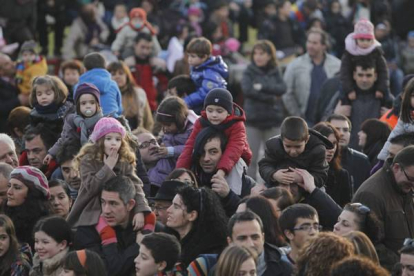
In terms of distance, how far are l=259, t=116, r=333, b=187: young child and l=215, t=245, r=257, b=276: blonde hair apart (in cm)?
204

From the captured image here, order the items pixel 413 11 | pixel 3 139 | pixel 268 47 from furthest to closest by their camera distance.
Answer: pixel 413 11
pixel 268 47
pixel 3 139

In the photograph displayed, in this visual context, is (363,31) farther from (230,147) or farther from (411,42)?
(411,42)

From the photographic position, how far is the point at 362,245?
929 centimetres

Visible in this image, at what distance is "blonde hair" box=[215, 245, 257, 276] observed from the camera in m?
Result: 8.97

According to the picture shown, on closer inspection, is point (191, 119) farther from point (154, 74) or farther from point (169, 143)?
point (154, 74)

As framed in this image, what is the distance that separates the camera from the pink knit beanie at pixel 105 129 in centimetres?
1105

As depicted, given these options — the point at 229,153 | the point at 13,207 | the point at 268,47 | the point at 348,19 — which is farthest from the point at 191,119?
the point at 348,19

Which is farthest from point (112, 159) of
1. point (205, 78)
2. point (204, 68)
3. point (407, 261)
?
point (204, 68)

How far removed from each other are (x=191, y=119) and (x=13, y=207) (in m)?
2.32

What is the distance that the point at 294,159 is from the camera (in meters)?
11.1

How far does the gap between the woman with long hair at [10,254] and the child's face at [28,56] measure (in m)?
7.08

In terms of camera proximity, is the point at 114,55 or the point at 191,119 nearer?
the point at 191,119

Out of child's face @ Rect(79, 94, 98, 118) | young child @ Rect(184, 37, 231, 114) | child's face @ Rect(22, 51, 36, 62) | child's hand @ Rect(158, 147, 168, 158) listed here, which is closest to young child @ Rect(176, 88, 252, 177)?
child's hand @ Rect(158, 147, 168, 158)

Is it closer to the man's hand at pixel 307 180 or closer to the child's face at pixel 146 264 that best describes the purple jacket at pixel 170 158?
the man's hand at pixel 307 180
